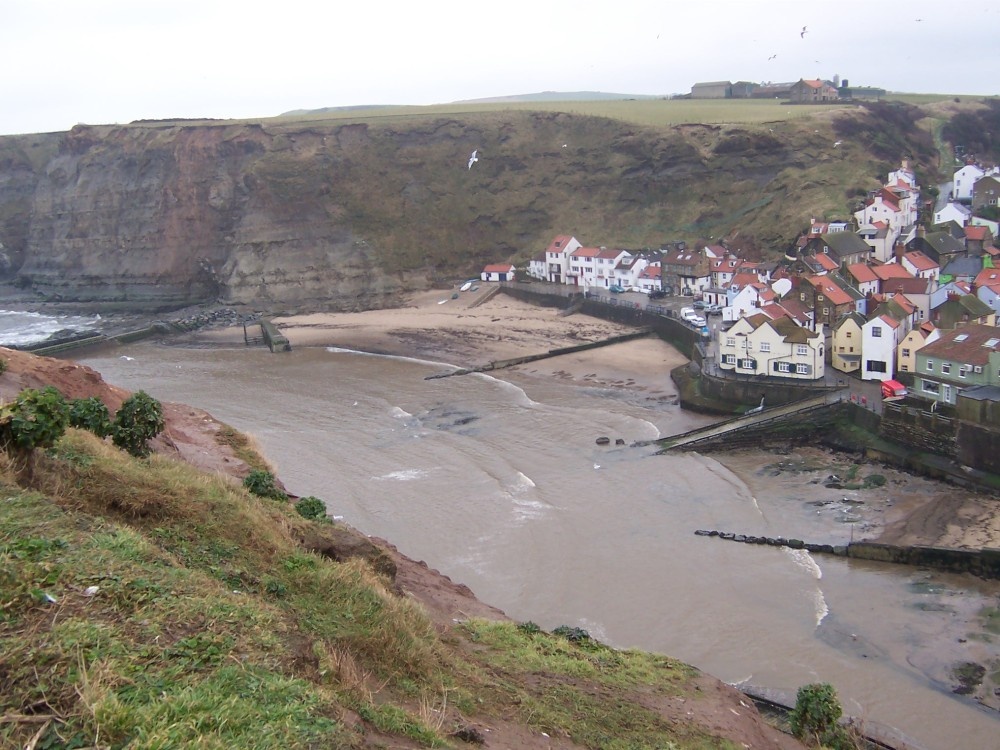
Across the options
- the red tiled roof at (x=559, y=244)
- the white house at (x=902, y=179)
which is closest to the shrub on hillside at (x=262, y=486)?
the red tiled roof at (x=559, y=244)

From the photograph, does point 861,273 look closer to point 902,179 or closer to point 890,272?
point 890,272

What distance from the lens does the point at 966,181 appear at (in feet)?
230

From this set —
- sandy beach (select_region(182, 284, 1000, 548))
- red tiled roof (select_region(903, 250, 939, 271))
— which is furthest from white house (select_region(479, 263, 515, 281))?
red tiled roof (select_region(903, 250, 939, 271))

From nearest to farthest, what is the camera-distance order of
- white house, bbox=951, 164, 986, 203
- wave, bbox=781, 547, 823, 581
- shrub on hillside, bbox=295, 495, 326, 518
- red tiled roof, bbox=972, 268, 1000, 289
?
shrub on hillside, bbox=295, 495, 326, 518, wave, bbox=781, 547, 823, 581, red tiled roof, bbox=972, 268, 1000, 289, white house, bbox=951, 164, 986, 203

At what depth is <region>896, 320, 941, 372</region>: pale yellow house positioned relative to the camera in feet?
116

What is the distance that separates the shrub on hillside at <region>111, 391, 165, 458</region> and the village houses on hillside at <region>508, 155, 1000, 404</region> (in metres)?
29.1

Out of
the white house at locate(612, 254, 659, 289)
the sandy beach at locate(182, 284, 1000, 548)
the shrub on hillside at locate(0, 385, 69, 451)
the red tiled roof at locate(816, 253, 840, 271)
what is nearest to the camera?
the shrub on hillside at locate(0, 385, 69, 451)

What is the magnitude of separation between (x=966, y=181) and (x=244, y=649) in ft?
253

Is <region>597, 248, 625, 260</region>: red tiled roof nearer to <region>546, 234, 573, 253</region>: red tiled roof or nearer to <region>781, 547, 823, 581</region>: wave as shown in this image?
<region>546, 234, 573, 253</region>: red tiled roof

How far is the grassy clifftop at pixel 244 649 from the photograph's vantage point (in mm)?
6918

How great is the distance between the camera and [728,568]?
24406mm

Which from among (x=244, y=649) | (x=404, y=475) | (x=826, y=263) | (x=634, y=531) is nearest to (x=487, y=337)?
(x=826, y=263)

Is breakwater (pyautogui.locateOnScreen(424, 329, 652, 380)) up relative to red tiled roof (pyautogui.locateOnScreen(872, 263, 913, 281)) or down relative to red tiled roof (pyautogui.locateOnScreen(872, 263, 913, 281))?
down

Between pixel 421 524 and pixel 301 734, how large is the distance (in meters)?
20.5
